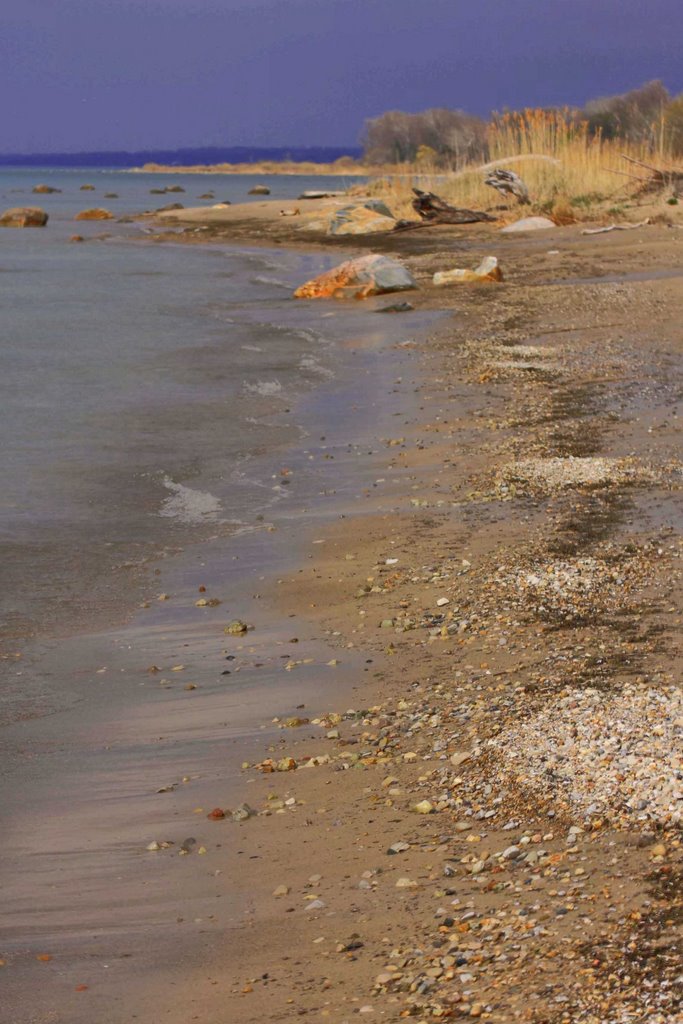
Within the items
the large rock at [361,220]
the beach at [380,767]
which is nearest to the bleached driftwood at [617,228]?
the large rock at [361,220]

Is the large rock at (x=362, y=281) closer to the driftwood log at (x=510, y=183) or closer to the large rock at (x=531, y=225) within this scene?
the large rock at (x=531, y=225)

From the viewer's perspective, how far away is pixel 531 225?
24.8 metres

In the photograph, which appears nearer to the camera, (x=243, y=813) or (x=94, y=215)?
(x=243, y=813)

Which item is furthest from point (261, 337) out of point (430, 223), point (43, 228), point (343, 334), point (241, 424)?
point (43, 228)

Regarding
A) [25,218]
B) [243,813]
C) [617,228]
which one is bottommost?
[243,813]

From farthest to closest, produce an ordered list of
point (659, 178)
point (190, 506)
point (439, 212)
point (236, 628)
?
point (439, 212) → point (659, 178) → point (190, 506) → point (236, 628)

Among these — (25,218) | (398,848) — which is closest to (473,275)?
(398,848)

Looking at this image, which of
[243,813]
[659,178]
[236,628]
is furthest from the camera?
[659,178]

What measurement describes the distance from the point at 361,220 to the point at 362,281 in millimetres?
11335

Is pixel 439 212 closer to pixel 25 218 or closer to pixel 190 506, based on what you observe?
pixel 25 218

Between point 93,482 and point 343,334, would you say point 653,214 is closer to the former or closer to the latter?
point 343,334

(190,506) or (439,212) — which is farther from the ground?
(439,212)

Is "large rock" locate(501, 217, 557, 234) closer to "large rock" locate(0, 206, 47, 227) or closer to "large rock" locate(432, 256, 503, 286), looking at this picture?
"large rock" locate(432, 256, 503, 286)

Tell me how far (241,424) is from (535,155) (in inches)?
763
